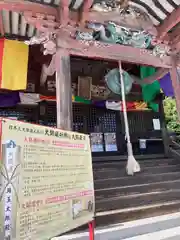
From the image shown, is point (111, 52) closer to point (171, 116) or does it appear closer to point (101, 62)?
point (101, 62)

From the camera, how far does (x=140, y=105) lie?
8.68 m

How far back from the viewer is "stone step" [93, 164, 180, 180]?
→ 5626 millimetres

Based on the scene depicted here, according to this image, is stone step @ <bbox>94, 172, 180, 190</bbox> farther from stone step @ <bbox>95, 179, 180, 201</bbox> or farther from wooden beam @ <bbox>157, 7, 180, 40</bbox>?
wooden beam @ <bbox>157, 7, 180, 40</bbox>

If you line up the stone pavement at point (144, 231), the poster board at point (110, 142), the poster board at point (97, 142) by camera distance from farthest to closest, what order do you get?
1. the poster board at point (110, 142)
2. the poster board at point (97, 142)
3. the stone pavement at point (144, 231)

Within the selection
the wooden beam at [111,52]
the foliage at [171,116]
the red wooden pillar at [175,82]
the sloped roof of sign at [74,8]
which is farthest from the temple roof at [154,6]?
the foliage at [171,116]

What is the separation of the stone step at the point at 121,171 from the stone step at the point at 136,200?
111 cm

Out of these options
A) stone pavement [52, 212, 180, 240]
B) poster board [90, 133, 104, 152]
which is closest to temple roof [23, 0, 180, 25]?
stone pavement [52, 212, 180, 240]

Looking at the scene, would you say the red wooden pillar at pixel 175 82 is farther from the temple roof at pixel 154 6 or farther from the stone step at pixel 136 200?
the stone step at pixel 136 200

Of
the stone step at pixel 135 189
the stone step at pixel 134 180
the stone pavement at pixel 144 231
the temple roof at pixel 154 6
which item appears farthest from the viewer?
the stone step at pixel 134 180

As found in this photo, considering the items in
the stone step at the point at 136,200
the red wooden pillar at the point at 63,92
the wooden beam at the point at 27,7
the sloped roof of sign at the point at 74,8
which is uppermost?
the sloped roof of sign at the point at 74,8

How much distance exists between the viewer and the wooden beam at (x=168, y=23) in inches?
175

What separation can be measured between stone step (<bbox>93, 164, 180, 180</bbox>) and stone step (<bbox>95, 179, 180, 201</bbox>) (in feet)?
2.26

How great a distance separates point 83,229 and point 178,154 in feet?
18.6

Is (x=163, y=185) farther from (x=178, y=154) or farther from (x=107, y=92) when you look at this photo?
(x=107, y=92)
